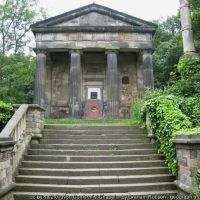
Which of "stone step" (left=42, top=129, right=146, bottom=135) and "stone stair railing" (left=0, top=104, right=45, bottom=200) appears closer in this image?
"stone stair railing" (left=0, top=104, right=45, bottom=200)

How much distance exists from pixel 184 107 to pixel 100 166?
3.59 metres

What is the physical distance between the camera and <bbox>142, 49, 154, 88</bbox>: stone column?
18609 millimetres

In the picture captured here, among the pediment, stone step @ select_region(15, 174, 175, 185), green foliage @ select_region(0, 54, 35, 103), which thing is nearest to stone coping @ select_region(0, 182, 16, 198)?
stone step @ select_region(15, 174, 175, 185)

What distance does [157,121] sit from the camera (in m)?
8.53

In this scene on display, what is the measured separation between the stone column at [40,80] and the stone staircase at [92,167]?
8.42 m

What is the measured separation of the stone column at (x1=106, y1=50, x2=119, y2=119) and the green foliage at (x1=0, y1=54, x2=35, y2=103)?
8.62 meters

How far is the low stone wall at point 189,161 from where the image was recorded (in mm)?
5945

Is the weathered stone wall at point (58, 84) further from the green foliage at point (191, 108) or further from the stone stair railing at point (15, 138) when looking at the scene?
the green foliage at point (191, 108)

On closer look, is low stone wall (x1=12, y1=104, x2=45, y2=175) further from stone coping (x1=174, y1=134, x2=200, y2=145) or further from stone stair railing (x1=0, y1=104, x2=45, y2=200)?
stone coping (x1=174, y1=134, x2=200, y2=145)

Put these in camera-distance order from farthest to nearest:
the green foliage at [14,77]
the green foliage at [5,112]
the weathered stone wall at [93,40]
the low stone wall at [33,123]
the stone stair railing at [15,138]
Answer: the green foliage at [14,77]
the weathered stone wall at [93,40]
the green foliage at [5,112]
the low stone wall at [33,123]
the stone stair railing at [15,138]

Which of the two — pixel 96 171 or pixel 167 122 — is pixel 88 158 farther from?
pixel 167 122

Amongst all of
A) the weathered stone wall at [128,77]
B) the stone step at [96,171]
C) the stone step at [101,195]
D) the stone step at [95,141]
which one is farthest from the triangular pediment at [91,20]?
the stone step at [101,195]

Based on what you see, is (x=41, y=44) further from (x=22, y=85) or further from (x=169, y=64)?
(x=169, y=64)

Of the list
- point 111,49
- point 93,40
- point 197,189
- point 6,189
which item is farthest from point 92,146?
point 93,40
